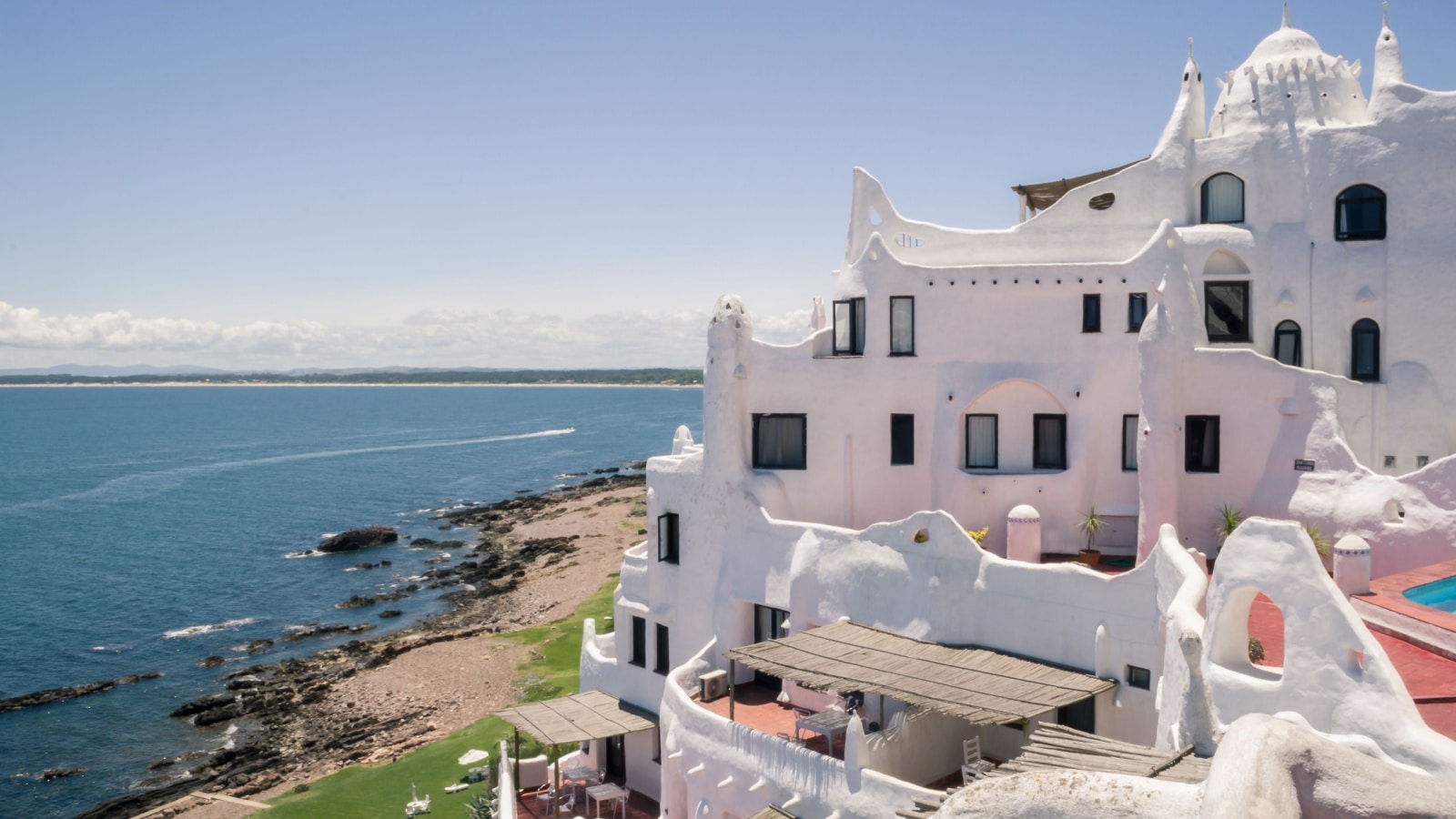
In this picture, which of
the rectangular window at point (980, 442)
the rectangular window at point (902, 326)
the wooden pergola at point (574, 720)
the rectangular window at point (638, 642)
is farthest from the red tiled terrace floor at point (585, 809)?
the rectangular window at point (902, 326)

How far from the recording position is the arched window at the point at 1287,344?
2588 cm

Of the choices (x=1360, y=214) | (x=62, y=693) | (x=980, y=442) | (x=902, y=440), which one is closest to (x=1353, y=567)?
(x=980, y=442)

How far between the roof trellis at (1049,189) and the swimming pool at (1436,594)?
1677cm

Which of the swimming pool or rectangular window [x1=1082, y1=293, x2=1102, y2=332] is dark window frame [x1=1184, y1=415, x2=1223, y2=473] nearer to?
rectangular window [x1=1082, y1=293, x2=1102, y2=332]

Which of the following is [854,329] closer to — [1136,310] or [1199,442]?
[1136,310]

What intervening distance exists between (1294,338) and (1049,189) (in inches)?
376

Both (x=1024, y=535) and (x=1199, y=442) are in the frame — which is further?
(x=1199, y=442)

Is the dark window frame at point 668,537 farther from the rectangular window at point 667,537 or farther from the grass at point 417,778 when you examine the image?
the grass at point 417,778

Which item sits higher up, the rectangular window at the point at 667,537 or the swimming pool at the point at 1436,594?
the swimming pool at the point at 1436,594

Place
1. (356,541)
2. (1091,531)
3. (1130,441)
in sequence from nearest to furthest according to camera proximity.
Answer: (1091,531), (1130,441), (356,541)

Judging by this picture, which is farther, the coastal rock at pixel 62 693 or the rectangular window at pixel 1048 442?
the coastal rock at pixel 62 693

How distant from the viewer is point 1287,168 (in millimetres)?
25781

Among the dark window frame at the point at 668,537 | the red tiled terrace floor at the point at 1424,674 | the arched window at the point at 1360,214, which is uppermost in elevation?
the arched window at the point at 1360,214

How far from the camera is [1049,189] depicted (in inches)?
1278
